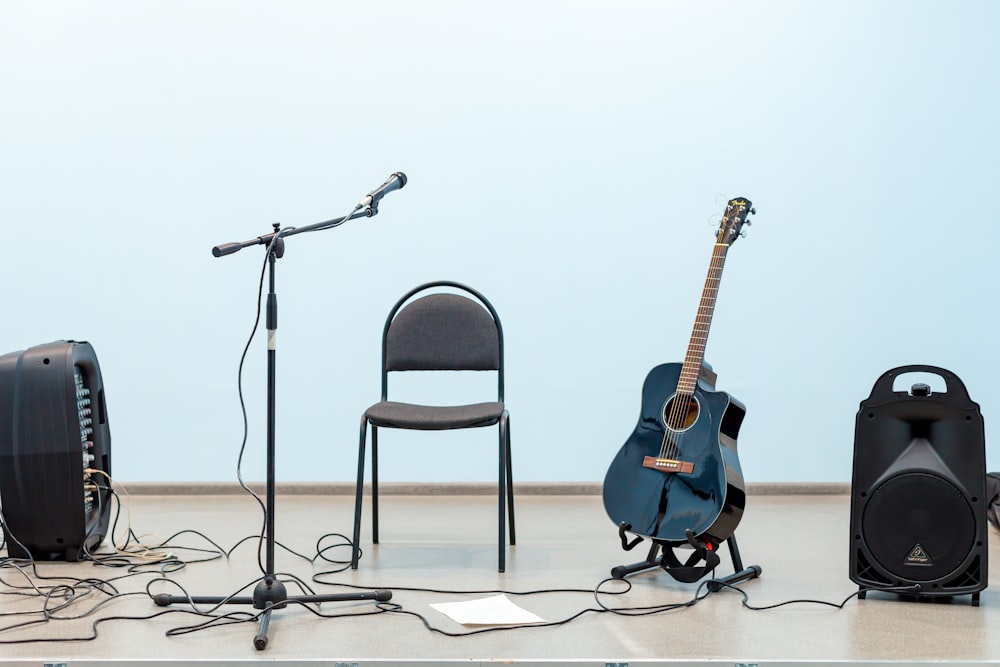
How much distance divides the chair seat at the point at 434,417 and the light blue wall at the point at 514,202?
3.43 feet

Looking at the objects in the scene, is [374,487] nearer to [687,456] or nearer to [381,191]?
[687,456]

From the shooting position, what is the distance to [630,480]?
2.57m

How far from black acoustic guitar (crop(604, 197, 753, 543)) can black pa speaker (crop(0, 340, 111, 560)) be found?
1428mm

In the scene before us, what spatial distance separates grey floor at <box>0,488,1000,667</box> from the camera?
1.92 m

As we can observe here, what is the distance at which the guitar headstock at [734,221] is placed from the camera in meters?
2.62

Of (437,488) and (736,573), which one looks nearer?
(736,573)

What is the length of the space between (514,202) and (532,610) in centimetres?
198

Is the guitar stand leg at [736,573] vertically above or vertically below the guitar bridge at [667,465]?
below

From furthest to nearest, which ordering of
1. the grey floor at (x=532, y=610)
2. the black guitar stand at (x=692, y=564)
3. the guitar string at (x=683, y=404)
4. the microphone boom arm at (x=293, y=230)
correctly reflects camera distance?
1. the guitar string at (x=683, y=404)
2. the black guitar stand at (x=692, y=564)
3. the microphone boom arm at (x=293, y=230)
4. the grey floor at (x=532, y=610)

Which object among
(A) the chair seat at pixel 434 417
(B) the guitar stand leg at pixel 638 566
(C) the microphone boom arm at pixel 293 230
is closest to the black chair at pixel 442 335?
(A) the chair seat at pixel 434 417

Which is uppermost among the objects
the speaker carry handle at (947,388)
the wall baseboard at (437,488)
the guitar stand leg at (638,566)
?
the speaker carry handle at (947,388)

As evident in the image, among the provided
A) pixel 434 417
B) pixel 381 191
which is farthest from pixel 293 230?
pixel 434 417

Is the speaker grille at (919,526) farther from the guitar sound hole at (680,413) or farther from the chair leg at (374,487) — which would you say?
the chair leg at (374,487)

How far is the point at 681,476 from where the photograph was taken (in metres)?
2.48
